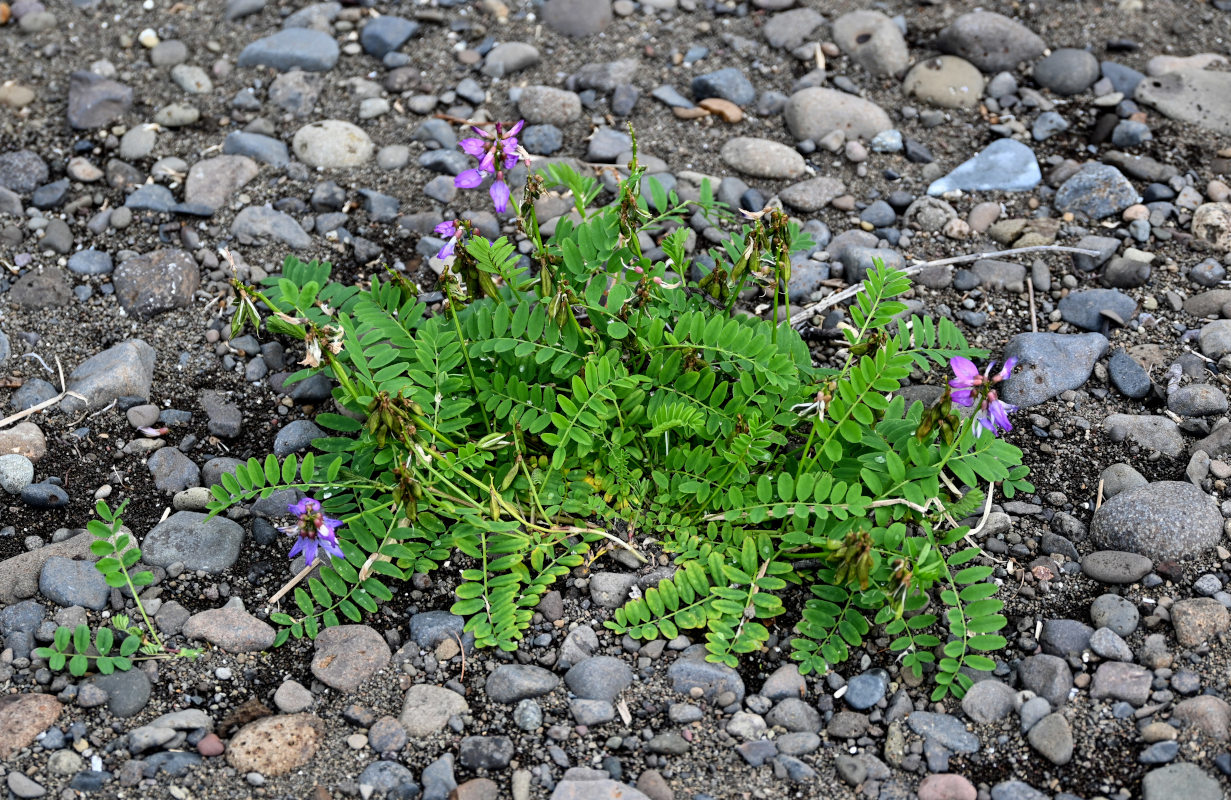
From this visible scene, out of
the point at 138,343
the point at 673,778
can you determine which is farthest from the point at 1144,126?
the point at 138,343

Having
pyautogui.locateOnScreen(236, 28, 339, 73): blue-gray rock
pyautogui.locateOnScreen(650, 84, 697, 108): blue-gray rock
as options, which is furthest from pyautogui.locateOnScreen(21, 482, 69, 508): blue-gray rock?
pyautogui.locateOnScreen(650, 84, 697, 108): blue-gray rock

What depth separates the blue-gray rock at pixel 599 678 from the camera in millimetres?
3219

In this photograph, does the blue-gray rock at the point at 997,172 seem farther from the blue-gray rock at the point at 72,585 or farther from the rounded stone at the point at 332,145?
the blue-gray rock at the point at 72,585

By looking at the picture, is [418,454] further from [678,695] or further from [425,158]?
[425,158]

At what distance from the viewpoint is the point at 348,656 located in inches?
129

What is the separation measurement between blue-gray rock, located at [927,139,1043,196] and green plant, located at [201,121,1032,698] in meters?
1.25

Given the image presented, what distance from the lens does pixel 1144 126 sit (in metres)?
4.96

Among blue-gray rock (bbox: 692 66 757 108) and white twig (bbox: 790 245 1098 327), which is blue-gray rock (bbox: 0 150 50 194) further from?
white twig (bbox: 790 245 1098 327)

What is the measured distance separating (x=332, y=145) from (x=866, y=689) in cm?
325

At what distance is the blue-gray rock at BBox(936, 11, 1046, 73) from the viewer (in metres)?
5.37

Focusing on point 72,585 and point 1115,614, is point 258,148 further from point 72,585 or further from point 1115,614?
point 1115,614

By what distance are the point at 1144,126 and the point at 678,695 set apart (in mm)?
3379

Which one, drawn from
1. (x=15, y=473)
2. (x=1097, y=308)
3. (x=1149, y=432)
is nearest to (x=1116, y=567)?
(x=1149, y=432)

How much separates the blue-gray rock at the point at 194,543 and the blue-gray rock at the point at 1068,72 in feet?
13.2
